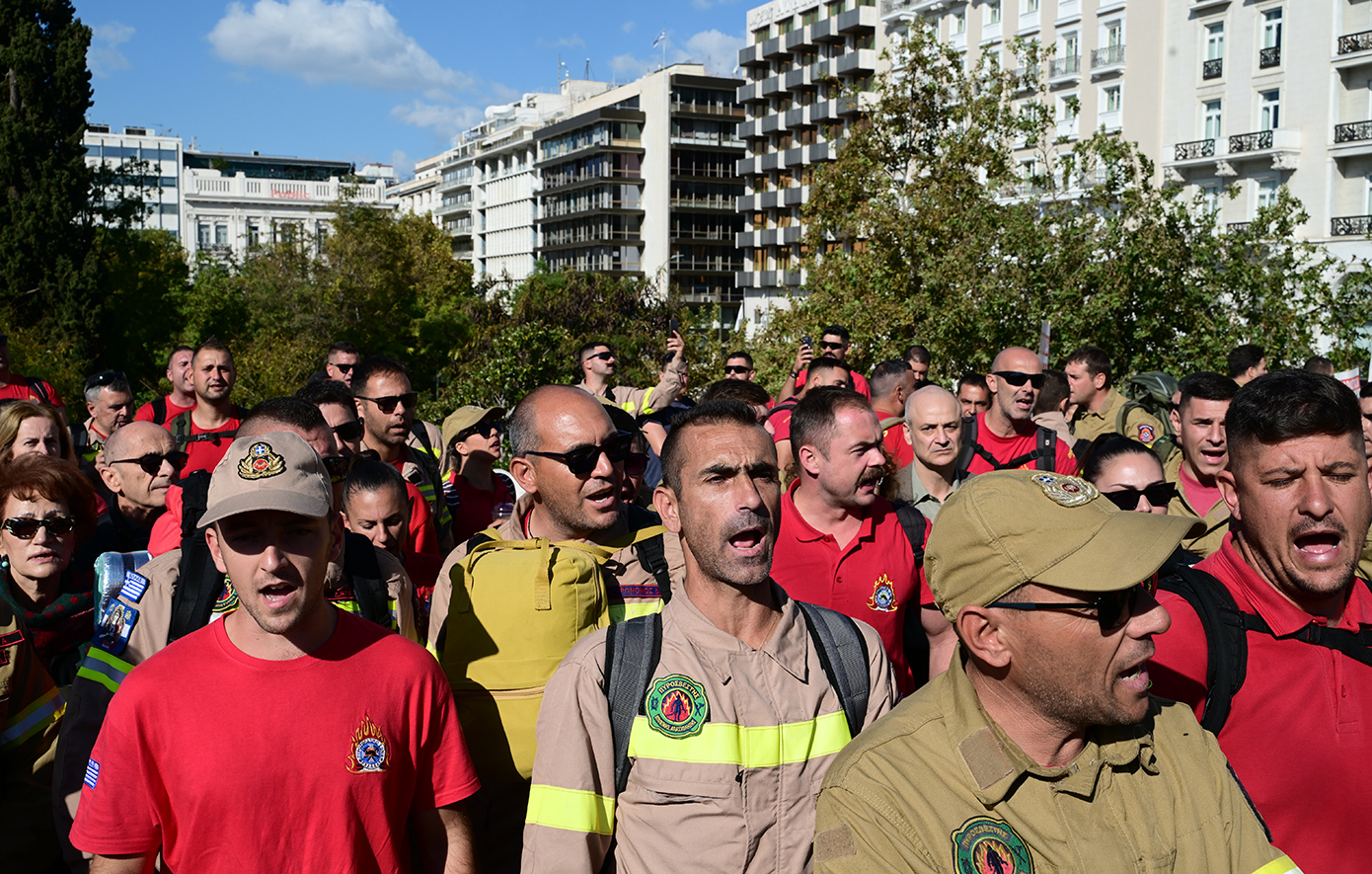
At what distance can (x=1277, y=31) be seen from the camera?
39812 millimetres

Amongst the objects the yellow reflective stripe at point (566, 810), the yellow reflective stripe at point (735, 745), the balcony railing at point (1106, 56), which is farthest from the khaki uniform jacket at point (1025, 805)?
the balcony railing at point (1106, 56)

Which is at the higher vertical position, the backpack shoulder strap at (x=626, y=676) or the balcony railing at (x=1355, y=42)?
the balcony railing at (x=1355, y=42)

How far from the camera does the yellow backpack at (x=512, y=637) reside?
12.4 ft

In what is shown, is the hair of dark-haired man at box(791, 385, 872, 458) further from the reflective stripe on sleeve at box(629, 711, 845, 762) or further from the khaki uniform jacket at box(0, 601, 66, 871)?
the khaki uniform jacket at box(0, 601, 66, 871)

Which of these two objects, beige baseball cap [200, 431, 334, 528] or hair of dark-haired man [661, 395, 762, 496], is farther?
hair of dark-haired man [661, 395, 762, 496]

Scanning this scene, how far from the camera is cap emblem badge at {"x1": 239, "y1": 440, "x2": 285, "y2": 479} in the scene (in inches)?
121

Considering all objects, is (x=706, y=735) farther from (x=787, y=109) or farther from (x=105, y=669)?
(x=787, y=109)

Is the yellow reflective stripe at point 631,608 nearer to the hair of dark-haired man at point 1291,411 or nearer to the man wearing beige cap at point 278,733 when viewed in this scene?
the man wearing beige cap at point 278,733

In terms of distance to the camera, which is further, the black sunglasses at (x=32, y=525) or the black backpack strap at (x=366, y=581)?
the black sunglasses at (x=32, y=525)

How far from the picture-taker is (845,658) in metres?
3.18

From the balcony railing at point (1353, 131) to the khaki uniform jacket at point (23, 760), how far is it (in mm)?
41999

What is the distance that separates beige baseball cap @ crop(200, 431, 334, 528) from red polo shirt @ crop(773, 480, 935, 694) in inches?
80.9

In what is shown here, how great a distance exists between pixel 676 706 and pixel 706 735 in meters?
0.11

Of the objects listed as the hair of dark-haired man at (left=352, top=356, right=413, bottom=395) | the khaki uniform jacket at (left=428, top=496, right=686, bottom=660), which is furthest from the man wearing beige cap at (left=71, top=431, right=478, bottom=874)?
the hair of dark-haired man at (left=352, top=356, right=413, bottom=395)
